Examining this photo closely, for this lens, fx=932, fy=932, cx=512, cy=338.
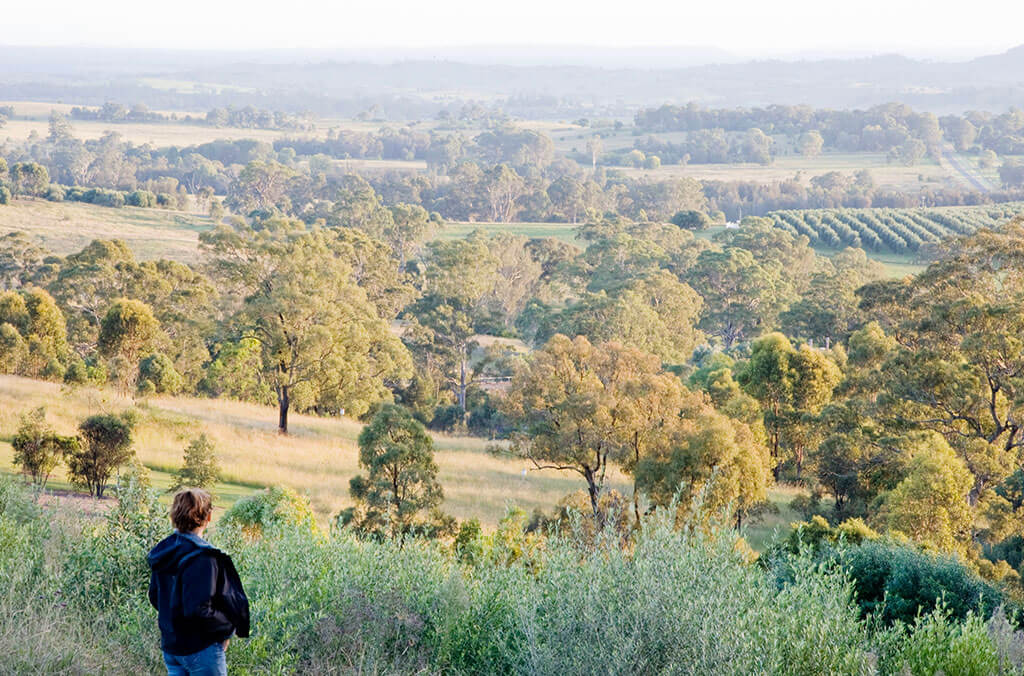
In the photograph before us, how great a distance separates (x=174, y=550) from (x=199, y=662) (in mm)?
554

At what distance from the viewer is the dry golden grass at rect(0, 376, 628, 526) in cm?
1992

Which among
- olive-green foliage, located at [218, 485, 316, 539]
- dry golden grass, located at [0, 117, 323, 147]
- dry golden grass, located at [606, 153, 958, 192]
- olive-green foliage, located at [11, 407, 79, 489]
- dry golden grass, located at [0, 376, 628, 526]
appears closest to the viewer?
olive-green foliage, located at [218, 485, 316, 539]

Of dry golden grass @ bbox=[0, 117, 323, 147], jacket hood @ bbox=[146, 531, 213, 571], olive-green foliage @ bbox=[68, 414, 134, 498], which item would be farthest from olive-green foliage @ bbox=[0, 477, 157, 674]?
dry golden grass @ bbox=[0, 117, 323, 147]

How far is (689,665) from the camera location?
488cm

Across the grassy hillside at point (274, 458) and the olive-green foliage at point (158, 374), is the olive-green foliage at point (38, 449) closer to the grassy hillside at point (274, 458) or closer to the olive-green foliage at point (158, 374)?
the grassy hillside at point (274, 458)

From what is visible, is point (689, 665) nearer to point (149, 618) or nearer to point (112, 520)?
point (149, 618)

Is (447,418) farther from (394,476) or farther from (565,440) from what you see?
(394,476)

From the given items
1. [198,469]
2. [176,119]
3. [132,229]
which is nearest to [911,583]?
[198,469]

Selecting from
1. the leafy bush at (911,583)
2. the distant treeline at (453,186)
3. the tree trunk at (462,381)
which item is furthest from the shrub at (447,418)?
the distant treeline at (453,186)

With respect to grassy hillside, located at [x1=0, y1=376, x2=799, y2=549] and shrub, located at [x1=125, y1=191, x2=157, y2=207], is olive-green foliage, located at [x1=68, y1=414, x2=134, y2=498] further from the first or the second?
shrub, located at [x1=125, y1=191, x2=157, y2=207]

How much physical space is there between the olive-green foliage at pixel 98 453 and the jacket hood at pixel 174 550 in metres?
11.5

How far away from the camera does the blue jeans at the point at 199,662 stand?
4293 mm

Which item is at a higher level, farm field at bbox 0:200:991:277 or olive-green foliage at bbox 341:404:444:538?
olive-green foliage at bbox 341:404:444:538

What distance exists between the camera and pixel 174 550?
4.20 metres
